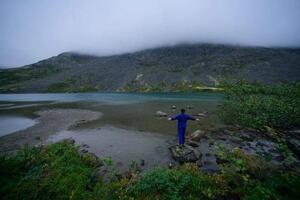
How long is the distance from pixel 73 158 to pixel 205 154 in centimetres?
890

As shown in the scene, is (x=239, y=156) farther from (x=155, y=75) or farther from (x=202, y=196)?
(x=155, y=75)

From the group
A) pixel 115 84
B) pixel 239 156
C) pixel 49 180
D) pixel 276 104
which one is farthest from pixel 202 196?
pixel 115 84

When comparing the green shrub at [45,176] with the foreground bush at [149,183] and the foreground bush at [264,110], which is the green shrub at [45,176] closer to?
the foreground bush at [149,183]

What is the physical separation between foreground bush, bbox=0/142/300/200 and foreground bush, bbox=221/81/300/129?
11.5 m

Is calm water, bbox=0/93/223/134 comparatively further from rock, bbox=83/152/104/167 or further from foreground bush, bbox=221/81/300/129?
rock, bbox=83/152/104/167

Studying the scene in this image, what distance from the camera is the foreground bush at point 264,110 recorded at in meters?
17.9

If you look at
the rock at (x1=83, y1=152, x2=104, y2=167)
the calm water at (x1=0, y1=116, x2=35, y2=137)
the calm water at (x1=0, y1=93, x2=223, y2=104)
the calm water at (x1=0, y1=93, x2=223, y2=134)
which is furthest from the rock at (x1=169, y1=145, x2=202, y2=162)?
the calm water at (x1=0, y1=93, x2=223, y2=104)

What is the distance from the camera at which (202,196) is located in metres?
6.96

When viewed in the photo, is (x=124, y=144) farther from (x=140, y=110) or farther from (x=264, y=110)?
(x=140, y=110)

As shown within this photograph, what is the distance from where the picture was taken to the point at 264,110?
63.7ft

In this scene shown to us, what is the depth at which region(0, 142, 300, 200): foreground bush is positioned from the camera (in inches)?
267

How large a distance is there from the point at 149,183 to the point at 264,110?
17.6 metres

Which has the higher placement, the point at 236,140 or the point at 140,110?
the point at 236,140

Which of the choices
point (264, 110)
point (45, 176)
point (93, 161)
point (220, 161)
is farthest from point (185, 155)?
point (264, 110)
